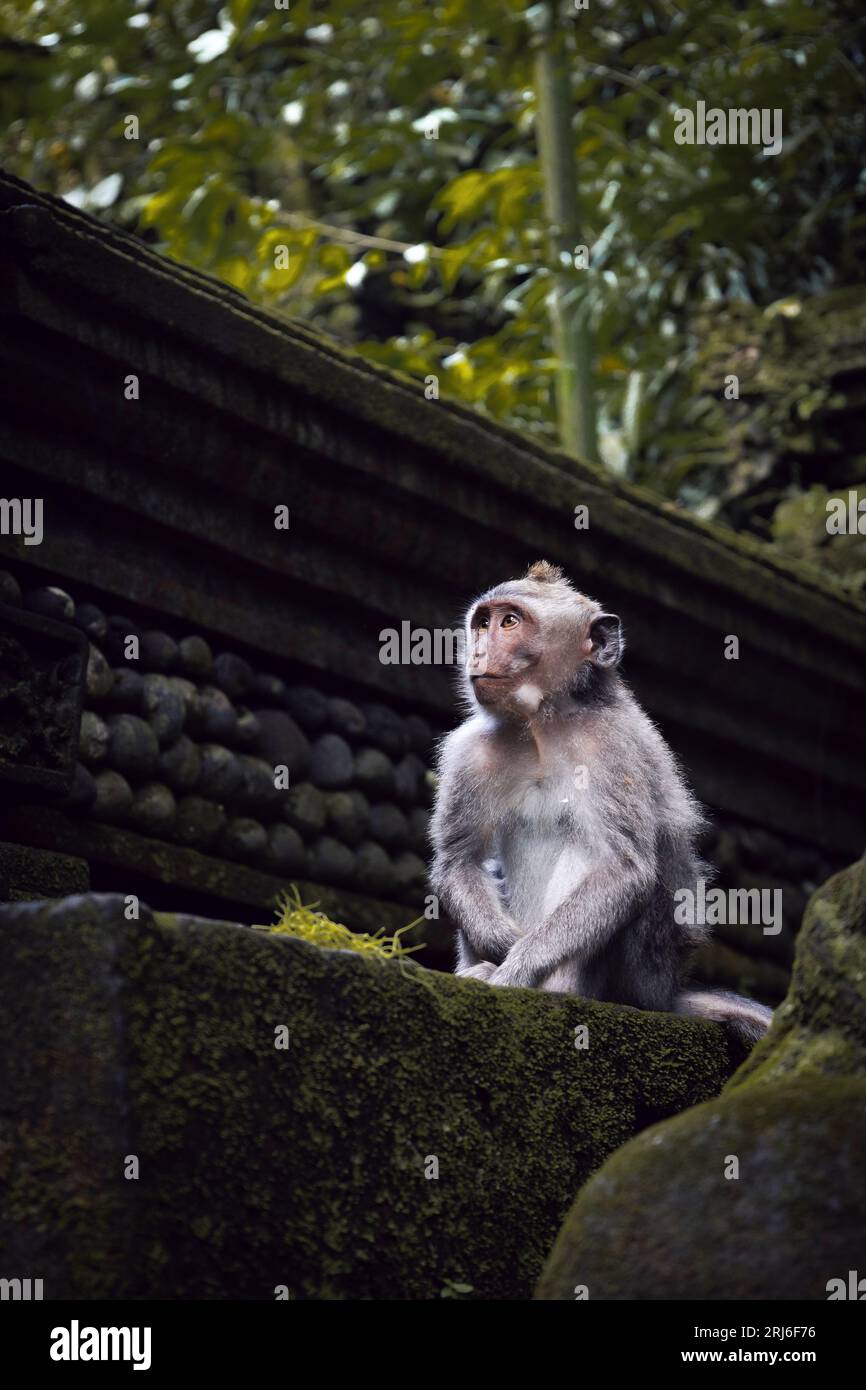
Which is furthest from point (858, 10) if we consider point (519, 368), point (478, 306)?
point (478, 306)

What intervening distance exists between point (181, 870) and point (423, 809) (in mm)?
1240

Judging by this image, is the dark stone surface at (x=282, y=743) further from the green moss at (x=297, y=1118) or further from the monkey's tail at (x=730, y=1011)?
the green moss at (x=297, y=1118)

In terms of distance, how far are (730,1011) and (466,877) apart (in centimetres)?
73

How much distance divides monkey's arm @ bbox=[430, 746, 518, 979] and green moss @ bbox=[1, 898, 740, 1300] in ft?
2.94

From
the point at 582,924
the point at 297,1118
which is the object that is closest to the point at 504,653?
the point at 582,924

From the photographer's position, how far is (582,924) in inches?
157

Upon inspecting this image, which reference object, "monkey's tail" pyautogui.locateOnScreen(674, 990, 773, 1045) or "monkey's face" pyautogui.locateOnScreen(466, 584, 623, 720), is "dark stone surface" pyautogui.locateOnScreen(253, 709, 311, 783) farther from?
"monkey's tail" pyautogui.locateOnScreen(674, 990, 773, 1045)

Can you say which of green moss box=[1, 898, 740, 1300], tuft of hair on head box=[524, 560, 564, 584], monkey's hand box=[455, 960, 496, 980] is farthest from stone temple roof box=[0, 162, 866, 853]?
green moss box=[1, 898, 740, 1300]

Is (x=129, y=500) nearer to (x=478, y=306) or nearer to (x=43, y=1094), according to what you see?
(x=43, y=1094)

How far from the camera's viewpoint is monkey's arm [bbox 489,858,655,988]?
3.96 metres

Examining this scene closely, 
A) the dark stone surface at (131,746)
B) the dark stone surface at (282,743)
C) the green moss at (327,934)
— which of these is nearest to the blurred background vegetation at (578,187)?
the dark stone surface at (282,743)

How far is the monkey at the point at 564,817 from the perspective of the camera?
13.4 feet

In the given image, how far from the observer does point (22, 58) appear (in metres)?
10.3

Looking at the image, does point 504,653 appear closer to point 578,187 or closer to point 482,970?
point 482,970
